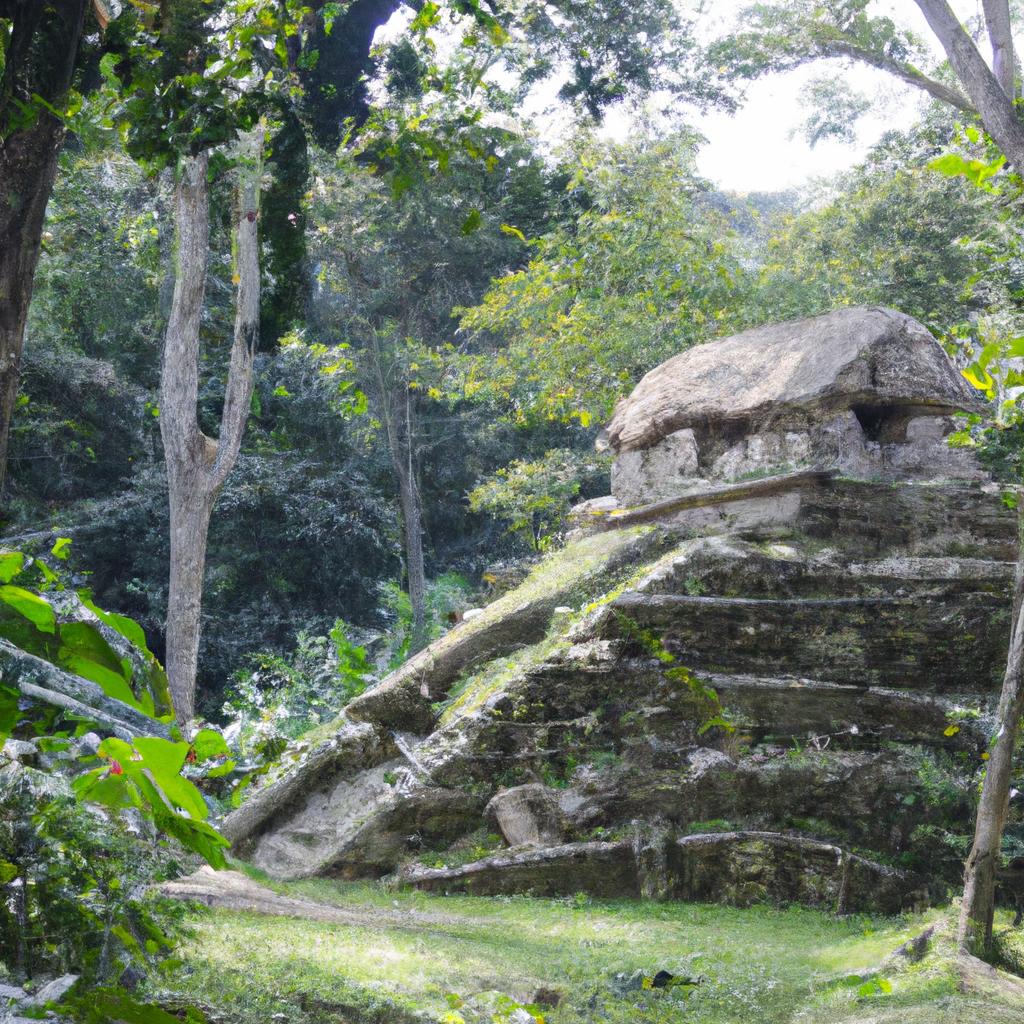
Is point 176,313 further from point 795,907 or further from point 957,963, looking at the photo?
point 957,963

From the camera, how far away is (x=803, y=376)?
8.20 metres

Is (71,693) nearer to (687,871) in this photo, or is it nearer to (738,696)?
(687,871)

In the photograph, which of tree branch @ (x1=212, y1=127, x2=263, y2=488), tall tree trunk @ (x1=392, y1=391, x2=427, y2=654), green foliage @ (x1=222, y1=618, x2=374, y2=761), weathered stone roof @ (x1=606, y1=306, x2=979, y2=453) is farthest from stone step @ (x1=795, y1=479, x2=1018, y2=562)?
tall tree trunk @ (x1=392, y1=391, x2=427, y2=654)

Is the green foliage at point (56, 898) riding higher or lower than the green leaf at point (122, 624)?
lower

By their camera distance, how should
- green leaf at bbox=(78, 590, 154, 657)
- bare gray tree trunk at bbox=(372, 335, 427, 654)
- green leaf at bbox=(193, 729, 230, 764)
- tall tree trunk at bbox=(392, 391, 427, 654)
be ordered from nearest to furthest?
green leaf at bbox=(193, 729, 230, 764)
green leaf at bbox=(78, 590, 154, 657)
tall tree trunk at bbox=(392, 391, 427, 654)
bare gray tree trunk at bbox=(372, 335, 427, 654)

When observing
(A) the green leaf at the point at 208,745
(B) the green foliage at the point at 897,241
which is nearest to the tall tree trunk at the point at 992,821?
(A) the green leaf at the point at 208,745

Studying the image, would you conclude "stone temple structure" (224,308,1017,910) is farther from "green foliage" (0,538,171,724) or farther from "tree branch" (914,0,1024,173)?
"green foliage" (0,538,171,724)

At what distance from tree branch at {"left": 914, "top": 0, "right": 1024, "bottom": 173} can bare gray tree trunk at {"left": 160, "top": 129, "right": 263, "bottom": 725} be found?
20.0ft

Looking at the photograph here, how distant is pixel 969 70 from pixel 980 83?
0.19 m

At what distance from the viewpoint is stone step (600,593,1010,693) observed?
6844 mm

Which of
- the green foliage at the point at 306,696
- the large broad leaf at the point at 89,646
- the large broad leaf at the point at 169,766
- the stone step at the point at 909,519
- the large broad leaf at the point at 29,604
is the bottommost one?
the green foliage at the point at 306,696

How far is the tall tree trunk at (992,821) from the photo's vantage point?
4203 millimetres

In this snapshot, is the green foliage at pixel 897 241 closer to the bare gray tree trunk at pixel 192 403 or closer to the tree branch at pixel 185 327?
the bare gray tree trunk at pixel 192 403

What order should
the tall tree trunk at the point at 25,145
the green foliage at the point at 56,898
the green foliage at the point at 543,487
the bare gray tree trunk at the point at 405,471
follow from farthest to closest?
the bare gray tree trunk at the point at 405,471, the green foliage at the point at 543,487, the tall tree trunk at the point at 25,145, the green foliage at the point at 56,898
